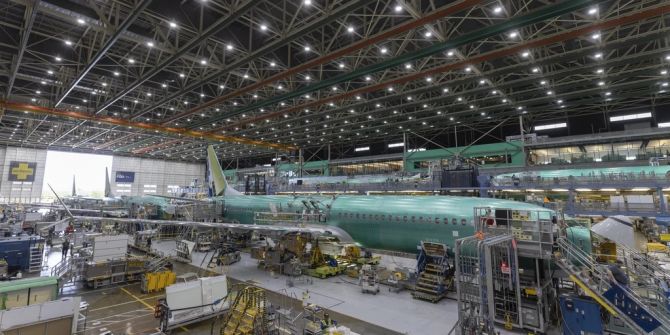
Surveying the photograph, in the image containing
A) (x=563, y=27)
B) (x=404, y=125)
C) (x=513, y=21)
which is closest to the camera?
(x=513, y=21)

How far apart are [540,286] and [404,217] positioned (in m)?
6.91

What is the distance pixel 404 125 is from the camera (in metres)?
45.4

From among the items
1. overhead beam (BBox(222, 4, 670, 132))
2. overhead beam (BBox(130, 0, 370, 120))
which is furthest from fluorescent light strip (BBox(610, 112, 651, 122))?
overhead beam (BBox(130, 0, 370, 120))

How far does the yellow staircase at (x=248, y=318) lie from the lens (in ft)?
31.5

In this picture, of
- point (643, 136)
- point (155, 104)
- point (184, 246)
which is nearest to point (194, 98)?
point (155, 104)

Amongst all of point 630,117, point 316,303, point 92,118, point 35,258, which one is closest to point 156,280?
point 316,303

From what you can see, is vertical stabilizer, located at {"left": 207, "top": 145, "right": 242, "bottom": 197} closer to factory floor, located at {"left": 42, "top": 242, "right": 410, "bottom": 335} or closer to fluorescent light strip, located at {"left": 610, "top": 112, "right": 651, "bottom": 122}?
factory floor, located at {"left": 42, "top": 242, "right": 410, "bottom": 335}

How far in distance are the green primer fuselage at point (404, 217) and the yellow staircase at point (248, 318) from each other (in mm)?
8672

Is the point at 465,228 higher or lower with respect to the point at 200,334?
higher

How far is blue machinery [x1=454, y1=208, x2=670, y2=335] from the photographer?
869cm

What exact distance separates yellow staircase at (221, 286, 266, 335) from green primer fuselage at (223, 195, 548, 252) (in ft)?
28.5

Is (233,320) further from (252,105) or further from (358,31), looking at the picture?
(252,105)

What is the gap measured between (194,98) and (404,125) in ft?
90.8

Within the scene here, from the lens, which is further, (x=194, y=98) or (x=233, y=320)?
(x=194, y=98)
